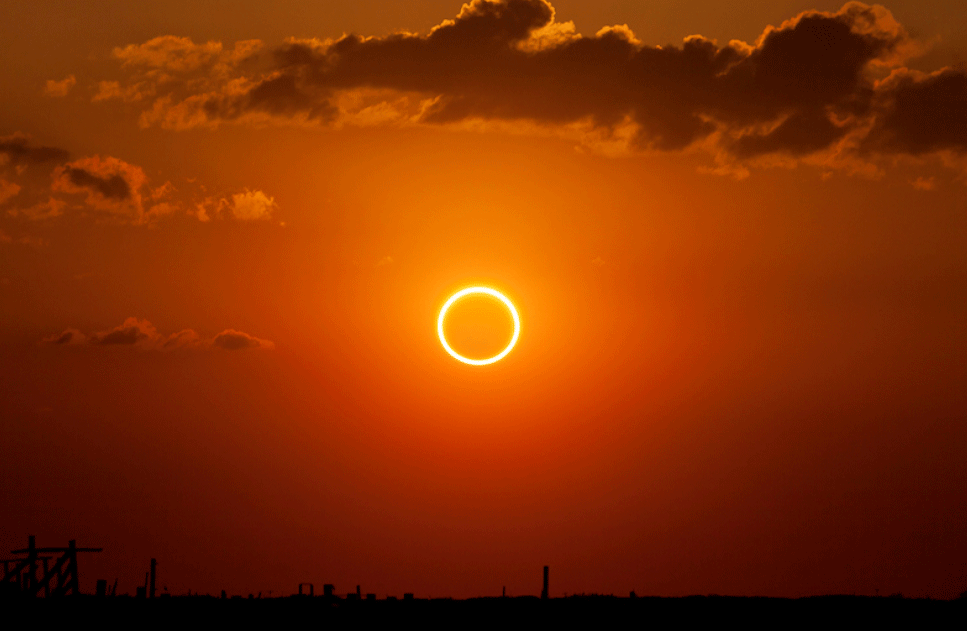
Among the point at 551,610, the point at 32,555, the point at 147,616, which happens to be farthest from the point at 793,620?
the point at 32,555

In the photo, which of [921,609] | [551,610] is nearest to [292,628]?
[551,610]

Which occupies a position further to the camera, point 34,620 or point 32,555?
point 32,555

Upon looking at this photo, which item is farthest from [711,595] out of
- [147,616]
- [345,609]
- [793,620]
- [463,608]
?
[147,616]

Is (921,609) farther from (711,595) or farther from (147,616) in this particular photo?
(147,616)

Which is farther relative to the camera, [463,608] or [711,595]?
[711,595]

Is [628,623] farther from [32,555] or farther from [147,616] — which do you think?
[32,555]

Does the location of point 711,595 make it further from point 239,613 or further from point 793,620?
point 239,613

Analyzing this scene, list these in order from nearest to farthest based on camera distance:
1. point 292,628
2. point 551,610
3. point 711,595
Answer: point 292,628, point 551,610, point 711,595

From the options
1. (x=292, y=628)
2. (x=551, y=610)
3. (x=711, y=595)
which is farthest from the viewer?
(x=711, y=595)
